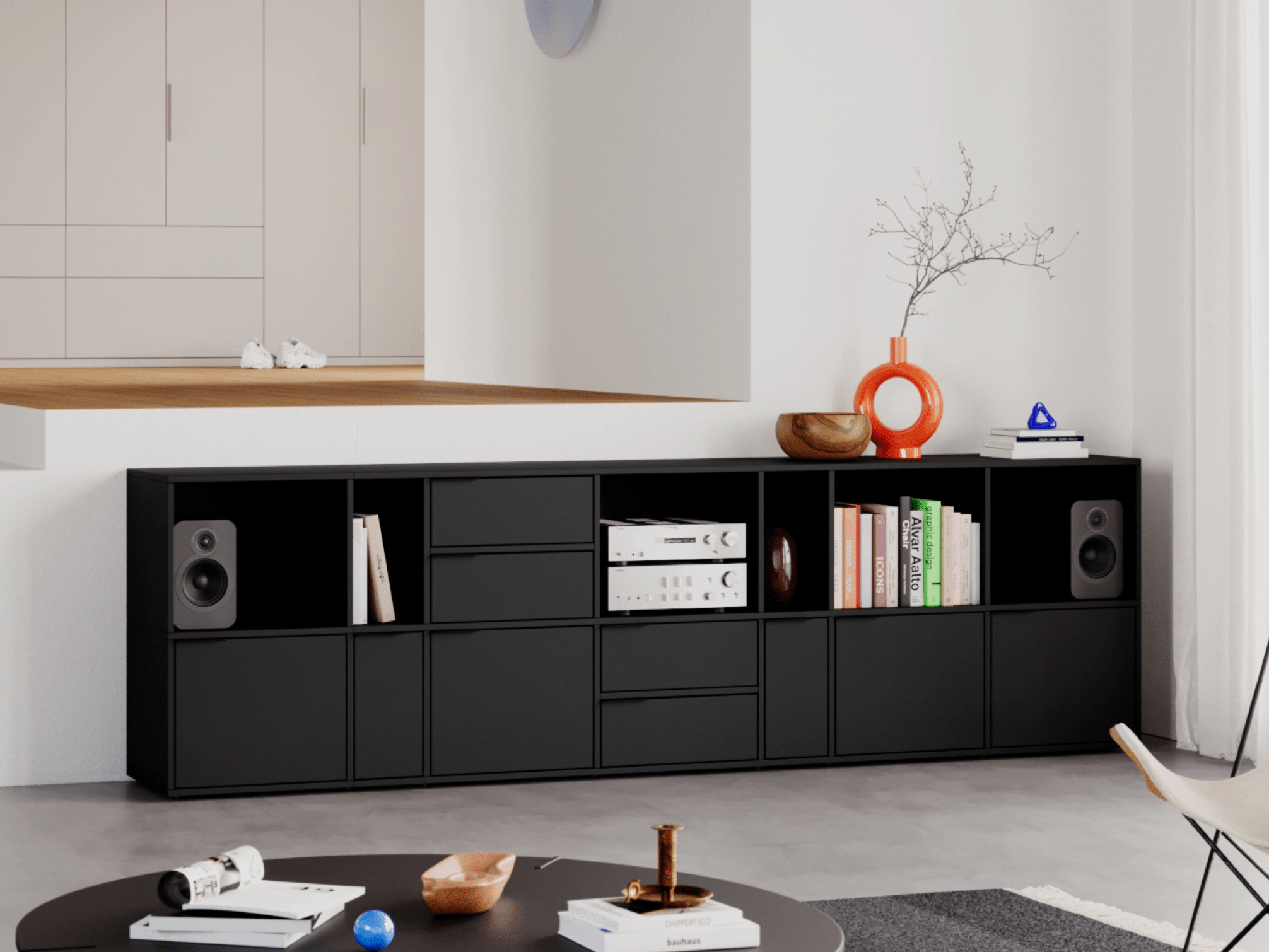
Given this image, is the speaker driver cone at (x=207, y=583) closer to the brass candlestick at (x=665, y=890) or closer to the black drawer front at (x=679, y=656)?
the black drawer front at (x=679, y=656)

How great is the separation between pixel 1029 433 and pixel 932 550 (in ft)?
1.49

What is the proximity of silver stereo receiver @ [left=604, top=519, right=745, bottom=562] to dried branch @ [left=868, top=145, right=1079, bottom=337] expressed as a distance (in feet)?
2.98

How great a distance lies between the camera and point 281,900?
2254 millimetres

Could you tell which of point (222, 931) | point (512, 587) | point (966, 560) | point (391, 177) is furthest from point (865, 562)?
point (391, 177)

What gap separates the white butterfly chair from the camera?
2.79m

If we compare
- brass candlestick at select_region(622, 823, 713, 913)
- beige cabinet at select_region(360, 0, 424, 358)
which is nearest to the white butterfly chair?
brass candlestick at select_region(622, 823, 713, 913)

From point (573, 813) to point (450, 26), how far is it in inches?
172

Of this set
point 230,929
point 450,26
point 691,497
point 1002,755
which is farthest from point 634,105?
point 230,929

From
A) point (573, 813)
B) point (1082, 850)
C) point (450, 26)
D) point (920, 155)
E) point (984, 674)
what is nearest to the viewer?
point (1082, 850)

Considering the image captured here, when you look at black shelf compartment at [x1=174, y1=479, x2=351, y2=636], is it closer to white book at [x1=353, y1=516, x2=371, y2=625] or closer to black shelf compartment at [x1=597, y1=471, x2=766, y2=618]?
white book at [x1=353, y1=516, x2=371, y2=625]

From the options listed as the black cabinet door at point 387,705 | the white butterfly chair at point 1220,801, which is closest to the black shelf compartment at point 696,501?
the black cabinet door at point 387,705

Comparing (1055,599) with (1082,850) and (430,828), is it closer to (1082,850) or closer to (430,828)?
(1082,850)

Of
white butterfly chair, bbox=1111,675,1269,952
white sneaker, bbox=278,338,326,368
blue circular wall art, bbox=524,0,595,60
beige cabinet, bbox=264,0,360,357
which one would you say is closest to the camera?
white butterfly chair, bbox=1111,675,1269,952

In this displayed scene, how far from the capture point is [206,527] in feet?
14.1
